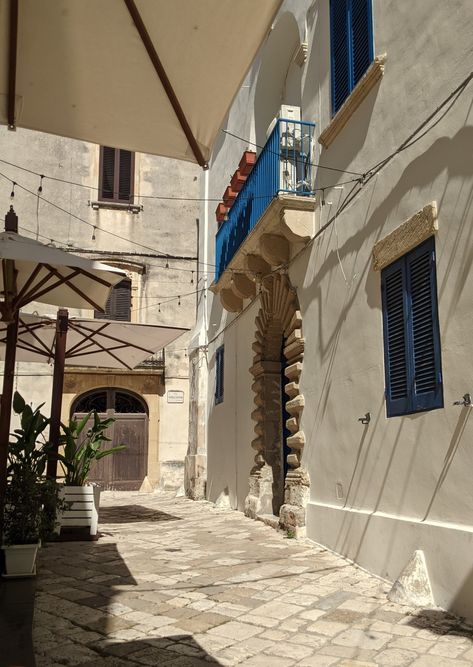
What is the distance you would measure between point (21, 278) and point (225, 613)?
11.1 feet

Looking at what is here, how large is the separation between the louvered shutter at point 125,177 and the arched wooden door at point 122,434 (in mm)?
5517

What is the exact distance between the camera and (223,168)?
13422 millimetres

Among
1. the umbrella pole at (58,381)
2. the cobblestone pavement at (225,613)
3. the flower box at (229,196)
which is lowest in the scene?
the cobblestone pavement at (225,613)

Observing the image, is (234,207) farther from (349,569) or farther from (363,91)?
(349,569)

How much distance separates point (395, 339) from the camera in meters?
5.47

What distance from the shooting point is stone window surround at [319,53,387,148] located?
5.88 metres

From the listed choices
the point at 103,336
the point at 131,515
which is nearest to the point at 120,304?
the point at 131,515

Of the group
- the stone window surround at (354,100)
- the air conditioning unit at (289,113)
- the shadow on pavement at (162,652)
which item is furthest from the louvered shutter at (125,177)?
the shadow on pavement at (162,652)

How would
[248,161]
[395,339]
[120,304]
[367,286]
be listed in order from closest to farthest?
[395,339] → [367,286] → [248,161] → [120,304]

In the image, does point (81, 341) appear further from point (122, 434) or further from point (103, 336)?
point (122, 434)

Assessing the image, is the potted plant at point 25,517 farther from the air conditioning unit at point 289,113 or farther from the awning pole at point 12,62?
the air conditioning unit at point 289,113

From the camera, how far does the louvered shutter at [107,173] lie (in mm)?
18250

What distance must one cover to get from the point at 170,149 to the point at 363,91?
2979mm

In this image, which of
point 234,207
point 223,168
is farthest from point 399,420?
point 223,168
